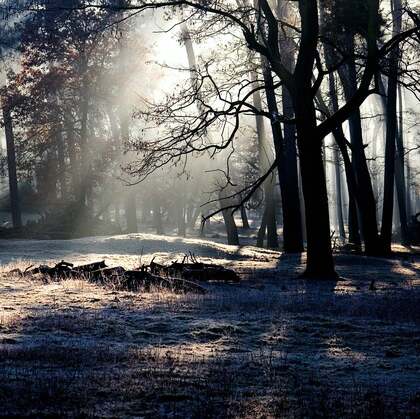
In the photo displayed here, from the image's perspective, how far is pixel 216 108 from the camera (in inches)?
588

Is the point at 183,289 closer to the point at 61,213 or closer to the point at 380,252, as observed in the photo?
the point at 380,252

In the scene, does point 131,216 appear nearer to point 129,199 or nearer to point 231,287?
point 129,199

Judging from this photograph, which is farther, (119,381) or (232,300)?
(232,300)

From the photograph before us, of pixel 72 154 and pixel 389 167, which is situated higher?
pixel 72 154

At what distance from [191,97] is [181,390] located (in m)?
10.1

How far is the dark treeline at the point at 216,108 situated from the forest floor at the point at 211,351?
3.63m

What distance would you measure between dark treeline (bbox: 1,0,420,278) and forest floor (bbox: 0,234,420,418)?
3630 mm

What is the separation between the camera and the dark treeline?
14156 mm

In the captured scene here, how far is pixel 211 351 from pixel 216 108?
886 cm

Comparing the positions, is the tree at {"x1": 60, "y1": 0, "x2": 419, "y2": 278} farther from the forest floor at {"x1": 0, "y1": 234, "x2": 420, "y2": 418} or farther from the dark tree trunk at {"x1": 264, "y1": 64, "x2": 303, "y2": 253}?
the dark tree trunk at {"x1": 264, "y1": 64, "x2": 303, "y2": 253}

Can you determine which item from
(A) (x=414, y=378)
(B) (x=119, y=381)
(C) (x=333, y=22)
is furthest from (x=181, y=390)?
(C) (x=333, y=22)

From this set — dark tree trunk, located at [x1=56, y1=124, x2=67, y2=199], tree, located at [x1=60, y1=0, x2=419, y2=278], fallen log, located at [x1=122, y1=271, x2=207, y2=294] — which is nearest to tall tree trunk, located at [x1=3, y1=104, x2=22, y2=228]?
dark tree trunk, located at [x1=56, y1=124, x2=67, y2=199]

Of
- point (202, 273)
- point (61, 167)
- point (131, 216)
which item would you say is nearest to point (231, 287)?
point (202, 273)

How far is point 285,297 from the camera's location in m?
11.0
